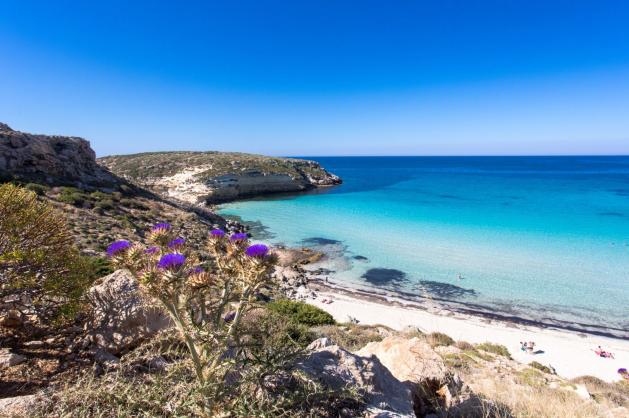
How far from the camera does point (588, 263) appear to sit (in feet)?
76.8

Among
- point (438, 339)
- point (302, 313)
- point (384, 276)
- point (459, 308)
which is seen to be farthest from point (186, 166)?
point (438, 339)

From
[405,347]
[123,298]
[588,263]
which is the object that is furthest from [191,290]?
[588,263]

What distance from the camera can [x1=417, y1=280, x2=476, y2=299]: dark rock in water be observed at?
1900 cm

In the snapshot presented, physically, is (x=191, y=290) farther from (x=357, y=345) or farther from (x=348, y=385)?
(x=357, y=345)

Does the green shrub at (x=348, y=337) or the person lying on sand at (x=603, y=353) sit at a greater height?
the green shrub at (x=348, y=337)

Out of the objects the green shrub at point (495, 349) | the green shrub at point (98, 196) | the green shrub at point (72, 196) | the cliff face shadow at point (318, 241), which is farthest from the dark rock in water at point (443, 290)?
the green shrub at point (98, 196)

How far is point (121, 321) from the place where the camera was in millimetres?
4461

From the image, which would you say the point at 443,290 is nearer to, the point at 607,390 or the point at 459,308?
the point at 459,308

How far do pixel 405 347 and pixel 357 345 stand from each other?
5.12 m

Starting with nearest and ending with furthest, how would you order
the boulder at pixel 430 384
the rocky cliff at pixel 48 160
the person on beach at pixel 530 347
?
the boulder at pixel 430 384, the person on beach at pixel 530 347, the rocky cliff at pixel 48 160

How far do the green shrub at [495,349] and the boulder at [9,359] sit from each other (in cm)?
1393

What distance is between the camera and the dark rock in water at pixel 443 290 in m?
19.0

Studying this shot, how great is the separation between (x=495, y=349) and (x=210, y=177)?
53616 mm

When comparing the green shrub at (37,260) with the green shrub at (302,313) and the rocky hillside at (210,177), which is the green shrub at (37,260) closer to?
the green shrub at (302,313)
